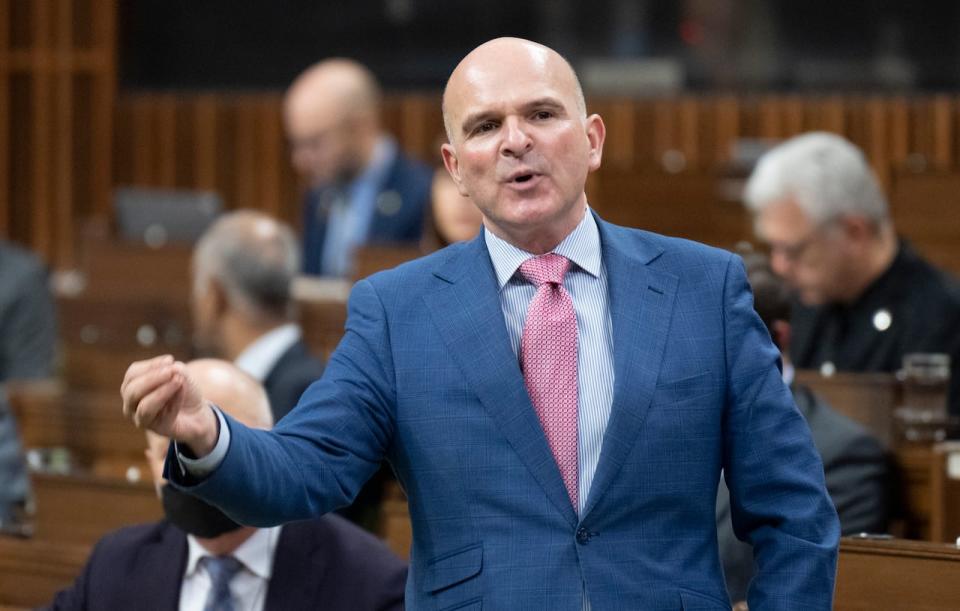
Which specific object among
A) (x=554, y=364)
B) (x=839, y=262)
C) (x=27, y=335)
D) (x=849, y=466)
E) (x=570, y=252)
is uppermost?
(x=570, y=252)

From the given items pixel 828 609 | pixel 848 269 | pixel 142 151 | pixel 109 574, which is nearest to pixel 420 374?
pixel 828 609

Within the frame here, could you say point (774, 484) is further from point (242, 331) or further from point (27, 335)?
point (27, 335)

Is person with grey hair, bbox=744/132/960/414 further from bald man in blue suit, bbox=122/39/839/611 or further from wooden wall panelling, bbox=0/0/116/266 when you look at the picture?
wooden wall panelling, bbox=0/0/116/266

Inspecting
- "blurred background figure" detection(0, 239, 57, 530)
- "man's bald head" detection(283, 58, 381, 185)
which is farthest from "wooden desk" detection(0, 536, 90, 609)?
"man's bald head" detection(283, 58, 381, 185)

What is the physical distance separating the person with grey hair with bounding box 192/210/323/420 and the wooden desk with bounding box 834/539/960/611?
1.72 m

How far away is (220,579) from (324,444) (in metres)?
0.85

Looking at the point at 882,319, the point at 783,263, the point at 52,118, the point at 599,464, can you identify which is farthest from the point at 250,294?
the point at 52,118

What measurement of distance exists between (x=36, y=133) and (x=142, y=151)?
0.59 meters

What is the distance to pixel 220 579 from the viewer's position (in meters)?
2.49

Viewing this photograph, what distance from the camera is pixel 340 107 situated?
5766 millimetres

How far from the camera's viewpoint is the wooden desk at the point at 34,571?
9.60 ft

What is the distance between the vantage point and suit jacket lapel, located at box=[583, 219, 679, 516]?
67.7 inches

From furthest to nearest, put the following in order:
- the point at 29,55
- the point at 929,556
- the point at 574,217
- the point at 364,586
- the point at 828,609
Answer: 1. the point at 29,55
2. the point at 364,586
3. the point at 929,556
4. the point at 574,217
5. the point at 828,609

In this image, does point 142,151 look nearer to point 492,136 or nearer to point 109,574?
point 109,574
